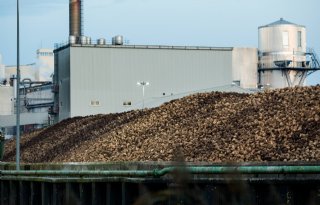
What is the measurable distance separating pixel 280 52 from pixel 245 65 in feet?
12.7

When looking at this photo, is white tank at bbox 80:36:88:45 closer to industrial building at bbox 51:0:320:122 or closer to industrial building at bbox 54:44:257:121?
industrial building at bbox 51:0:320:122

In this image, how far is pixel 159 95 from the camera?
255 ft

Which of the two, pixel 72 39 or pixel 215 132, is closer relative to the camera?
pixel 215 132

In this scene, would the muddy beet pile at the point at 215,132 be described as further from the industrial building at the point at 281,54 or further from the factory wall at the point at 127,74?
the industrial building at the point at 281,54

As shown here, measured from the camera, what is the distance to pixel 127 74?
253ft

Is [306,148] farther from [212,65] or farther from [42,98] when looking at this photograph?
[42,98]

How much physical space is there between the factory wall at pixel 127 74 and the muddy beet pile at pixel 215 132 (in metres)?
32.3

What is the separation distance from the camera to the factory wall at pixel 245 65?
86375 mm

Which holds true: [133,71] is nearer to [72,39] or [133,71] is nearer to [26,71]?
[72,39]

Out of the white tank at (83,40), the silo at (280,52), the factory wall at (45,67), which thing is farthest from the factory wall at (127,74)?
the factory wall at (45,67)

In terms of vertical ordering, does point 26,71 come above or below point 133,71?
above

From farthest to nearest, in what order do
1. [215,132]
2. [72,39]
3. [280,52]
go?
[280,52] < [72,39] < [215,132]

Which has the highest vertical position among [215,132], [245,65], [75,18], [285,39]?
[75,18]

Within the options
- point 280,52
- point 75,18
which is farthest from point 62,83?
point 280,52
